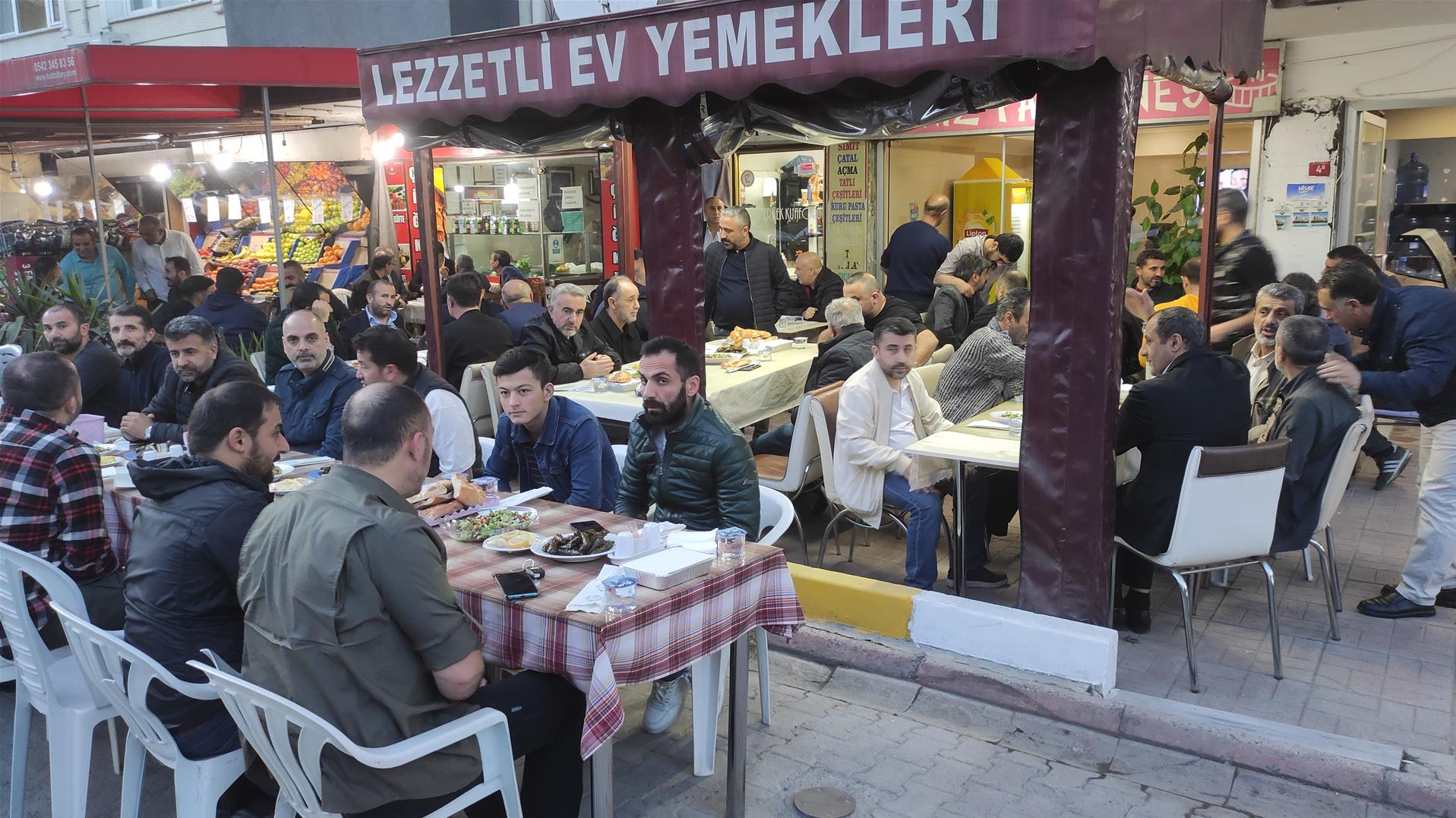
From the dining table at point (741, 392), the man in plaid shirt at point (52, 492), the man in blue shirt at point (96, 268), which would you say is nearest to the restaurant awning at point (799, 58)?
the dining table at point (741, 392)

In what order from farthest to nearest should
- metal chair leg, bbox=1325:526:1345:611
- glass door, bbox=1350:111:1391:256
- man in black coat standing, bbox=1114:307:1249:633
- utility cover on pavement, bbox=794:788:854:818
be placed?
glass door, bbox=1350:111:1391:256, metal chair leg, bbox=1325:526:1345:611, man in black coat standing, bbox=1114:307:1249:633, utility cover on pavement, bbox=794:788:854:818

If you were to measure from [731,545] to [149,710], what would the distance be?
6.16 ft

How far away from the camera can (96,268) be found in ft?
39.8

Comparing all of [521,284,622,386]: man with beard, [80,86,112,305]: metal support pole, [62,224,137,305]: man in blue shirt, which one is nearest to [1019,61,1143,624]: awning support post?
[521,284,622,386]: man with beard

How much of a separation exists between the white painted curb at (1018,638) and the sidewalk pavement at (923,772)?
236mm

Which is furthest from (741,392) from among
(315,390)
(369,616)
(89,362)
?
(369,616)

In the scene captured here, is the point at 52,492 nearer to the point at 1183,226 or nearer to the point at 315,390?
the point at 315,390

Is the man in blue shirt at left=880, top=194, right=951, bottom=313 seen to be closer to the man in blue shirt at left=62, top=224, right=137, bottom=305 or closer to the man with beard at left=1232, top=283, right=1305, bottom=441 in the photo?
the man with beard at left=1232, top=283, right=1305, bottom=441

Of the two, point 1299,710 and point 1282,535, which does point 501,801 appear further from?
point 1282,535

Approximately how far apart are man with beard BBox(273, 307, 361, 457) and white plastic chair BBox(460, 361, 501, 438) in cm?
171

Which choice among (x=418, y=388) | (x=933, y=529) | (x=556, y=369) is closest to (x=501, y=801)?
(x=418, y=388)

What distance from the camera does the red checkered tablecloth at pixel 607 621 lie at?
123 inches

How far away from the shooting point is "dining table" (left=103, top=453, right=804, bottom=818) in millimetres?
3137

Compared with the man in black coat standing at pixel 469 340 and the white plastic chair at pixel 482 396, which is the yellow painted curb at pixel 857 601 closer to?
the white plastic chair at pixel 482 396
